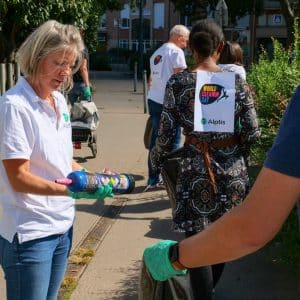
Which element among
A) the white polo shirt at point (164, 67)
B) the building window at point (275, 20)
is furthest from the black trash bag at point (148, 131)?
the building window at point (275, 20)

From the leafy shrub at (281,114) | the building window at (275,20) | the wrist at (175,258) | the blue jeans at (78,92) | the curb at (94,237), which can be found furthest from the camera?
the building window at (275,20)

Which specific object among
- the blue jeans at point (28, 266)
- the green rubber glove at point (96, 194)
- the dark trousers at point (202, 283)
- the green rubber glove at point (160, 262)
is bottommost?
the dark trousers at point (202, 283)

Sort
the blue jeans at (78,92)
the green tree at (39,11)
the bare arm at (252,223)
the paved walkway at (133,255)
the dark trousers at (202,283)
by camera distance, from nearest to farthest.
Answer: the bare arm at (252,223), the dark trousers at (202,283), the paved walkway at (133,255), the green tree at (39,11), the blue jeans at (78,92)

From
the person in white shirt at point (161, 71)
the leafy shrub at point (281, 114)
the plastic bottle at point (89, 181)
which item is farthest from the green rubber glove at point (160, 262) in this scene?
the person in white shirt at point (161, 71)

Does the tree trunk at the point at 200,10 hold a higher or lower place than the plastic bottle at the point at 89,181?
higher

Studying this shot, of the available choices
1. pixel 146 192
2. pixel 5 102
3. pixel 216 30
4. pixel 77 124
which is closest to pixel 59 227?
pixel 5 102

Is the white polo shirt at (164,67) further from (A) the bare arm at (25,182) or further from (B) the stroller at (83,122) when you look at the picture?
(A) the bare arm at (25,182)

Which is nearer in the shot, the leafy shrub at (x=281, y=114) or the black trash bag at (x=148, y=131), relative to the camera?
the leafy shrub at (x=281, y=114)

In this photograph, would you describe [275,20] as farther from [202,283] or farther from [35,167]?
[35,167]

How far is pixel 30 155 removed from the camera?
244cm

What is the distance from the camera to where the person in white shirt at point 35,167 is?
2387mm

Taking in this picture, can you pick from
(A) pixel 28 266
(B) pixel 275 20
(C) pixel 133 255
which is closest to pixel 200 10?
(B) pixel 275 20

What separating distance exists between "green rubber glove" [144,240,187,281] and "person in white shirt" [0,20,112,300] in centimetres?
63

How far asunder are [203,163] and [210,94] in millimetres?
410
